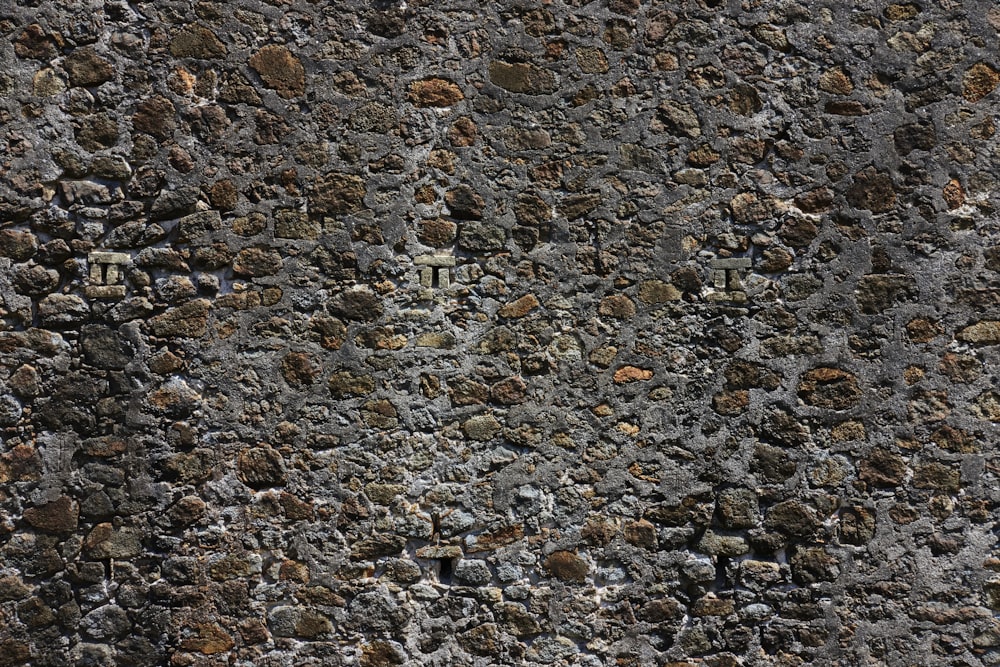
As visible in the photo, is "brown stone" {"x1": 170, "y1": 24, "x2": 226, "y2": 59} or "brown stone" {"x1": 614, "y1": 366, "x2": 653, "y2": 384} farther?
"brown stone" {"x1": 614, "y1": 366, "x2": 653, "y2": 384}

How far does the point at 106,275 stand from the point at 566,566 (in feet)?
6.66

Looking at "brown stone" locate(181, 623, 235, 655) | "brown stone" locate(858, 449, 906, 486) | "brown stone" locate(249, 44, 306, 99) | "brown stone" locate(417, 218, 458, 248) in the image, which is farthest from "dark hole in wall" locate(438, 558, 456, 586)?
"brown stone" locate(249, 44, 306, 99)

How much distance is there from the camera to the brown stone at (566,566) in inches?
116

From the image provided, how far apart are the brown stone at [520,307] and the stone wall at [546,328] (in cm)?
3

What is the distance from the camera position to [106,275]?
2842 millimetres

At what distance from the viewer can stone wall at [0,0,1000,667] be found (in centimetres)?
286

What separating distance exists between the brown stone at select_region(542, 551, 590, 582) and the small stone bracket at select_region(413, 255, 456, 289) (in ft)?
3.67

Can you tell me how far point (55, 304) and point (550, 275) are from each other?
183 cm

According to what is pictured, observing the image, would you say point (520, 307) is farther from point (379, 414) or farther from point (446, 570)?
point (446, 570)

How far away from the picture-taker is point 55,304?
9.23ft

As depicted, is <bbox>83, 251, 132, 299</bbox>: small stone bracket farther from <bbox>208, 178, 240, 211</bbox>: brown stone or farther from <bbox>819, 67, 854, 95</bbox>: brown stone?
<bbox>819, 67, 854, 95</bbox>: brown stone

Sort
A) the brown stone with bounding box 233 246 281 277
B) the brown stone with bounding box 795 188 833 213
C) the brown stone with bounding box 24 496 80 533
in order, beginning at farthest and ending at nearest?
1. the brown stone with bounding box 795 188 833 213
2. the brown stone with bounding box 233 246 281 277
3. the brown stone with bounding box 24 496 80 533

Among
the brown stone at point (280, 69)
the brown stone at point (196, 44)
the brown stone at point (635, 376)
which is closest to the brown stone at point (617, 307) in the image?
the brown stone at point (635, 376)

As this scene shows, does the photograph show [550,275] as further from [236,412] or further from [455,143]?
[236,412]
